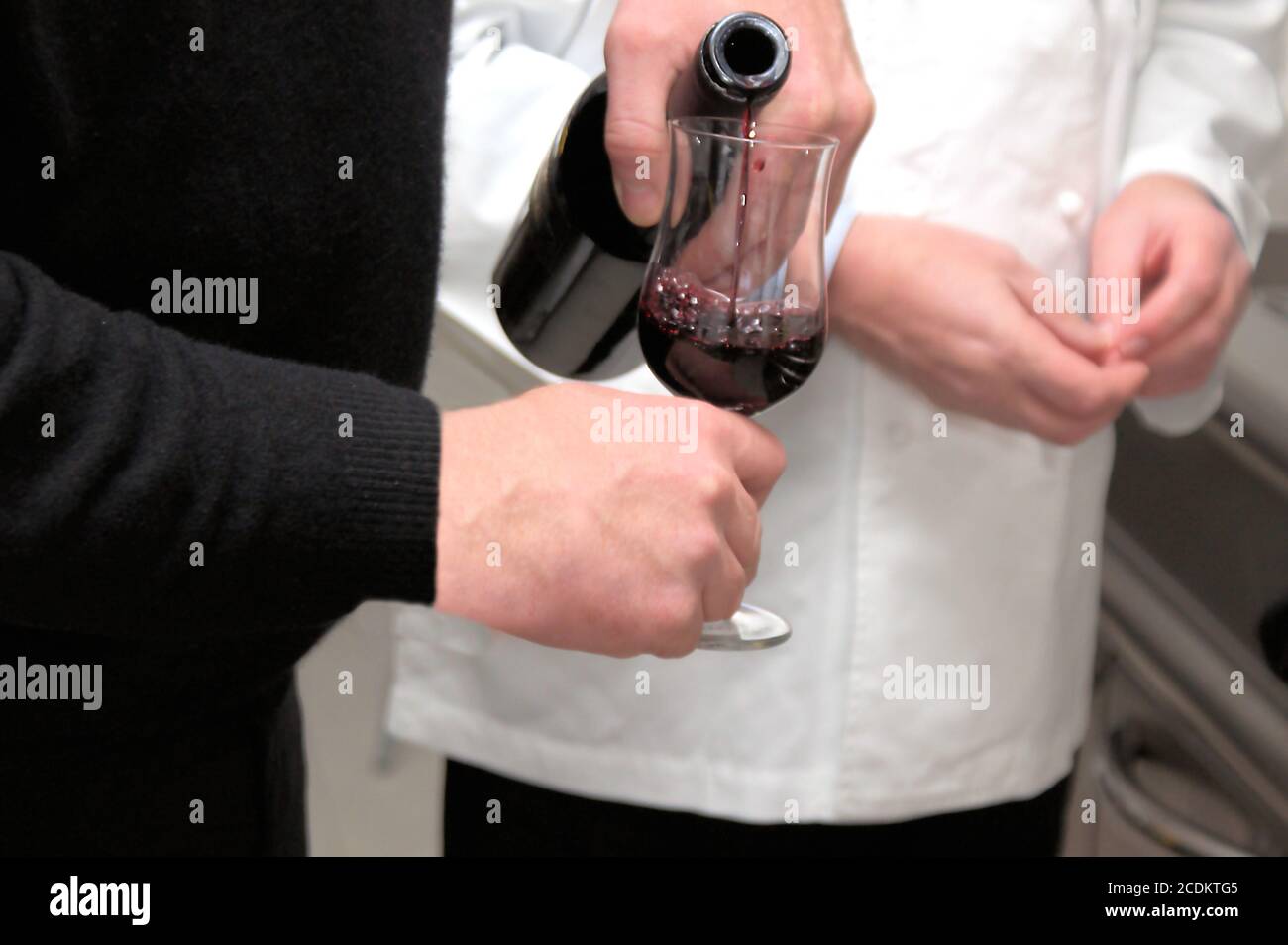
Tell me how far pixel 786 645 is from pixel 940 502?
106mm

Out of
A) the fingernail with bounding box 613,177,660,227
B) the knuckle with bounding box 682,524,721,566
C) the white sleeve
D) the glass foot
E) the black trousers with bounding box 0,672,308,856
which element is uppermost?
the white sleeve

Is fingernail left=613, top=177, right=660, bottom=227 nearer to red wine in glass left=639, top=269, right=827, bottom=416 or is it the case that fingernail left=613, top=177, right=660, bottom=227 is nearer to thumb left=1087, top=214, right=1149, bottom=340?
red wine in glass left=639, top=269, right=827, bottom=416

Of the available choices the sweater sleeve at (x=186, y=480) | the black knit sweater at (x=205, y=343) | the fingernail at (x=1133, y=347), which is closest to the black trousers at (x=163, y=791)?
the black knit sweater at (x=205, y=343)

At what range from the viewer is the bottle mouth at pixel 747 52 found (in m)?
0.38

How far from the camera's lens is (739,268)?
1.35 ft

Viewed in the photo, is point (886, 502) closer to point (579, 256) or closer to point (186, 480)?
point (579, 256)

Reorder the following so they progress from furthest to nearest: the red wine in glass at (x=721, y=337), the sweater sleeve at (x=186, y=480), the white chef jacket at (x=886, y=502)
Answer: the white chef jacket at (x=886, y=502) → the red wine in glass at (x=721, y=337) → the sweater sleeve at (x=186, y=480)

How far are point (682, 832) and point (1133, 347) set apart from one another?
0.34 metres

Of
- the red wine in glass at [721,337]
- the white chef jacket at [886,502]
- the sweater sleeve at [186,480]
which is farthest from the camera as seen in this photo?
the white chef jacket at [886,502]

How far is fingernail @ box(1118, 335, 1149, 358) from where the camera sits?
0.56m

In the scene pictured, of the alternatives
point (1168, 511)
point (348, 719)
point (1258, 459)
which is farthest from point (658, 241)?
point (348, 719)

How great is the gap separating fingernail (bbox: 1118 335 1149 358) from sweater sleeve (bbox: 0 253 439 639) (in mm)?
364

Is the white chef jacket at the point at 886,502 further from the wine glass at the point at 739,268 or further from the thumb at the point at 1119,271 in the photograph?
the wine glass at the point at 739,268

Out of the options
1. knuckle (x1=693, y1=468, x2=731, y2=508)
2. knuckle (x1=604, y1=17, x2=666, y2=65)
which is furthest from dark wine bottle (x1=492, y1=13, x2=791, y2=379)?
knuckle (x1=693, y1=468, x2=731, y2=508)
